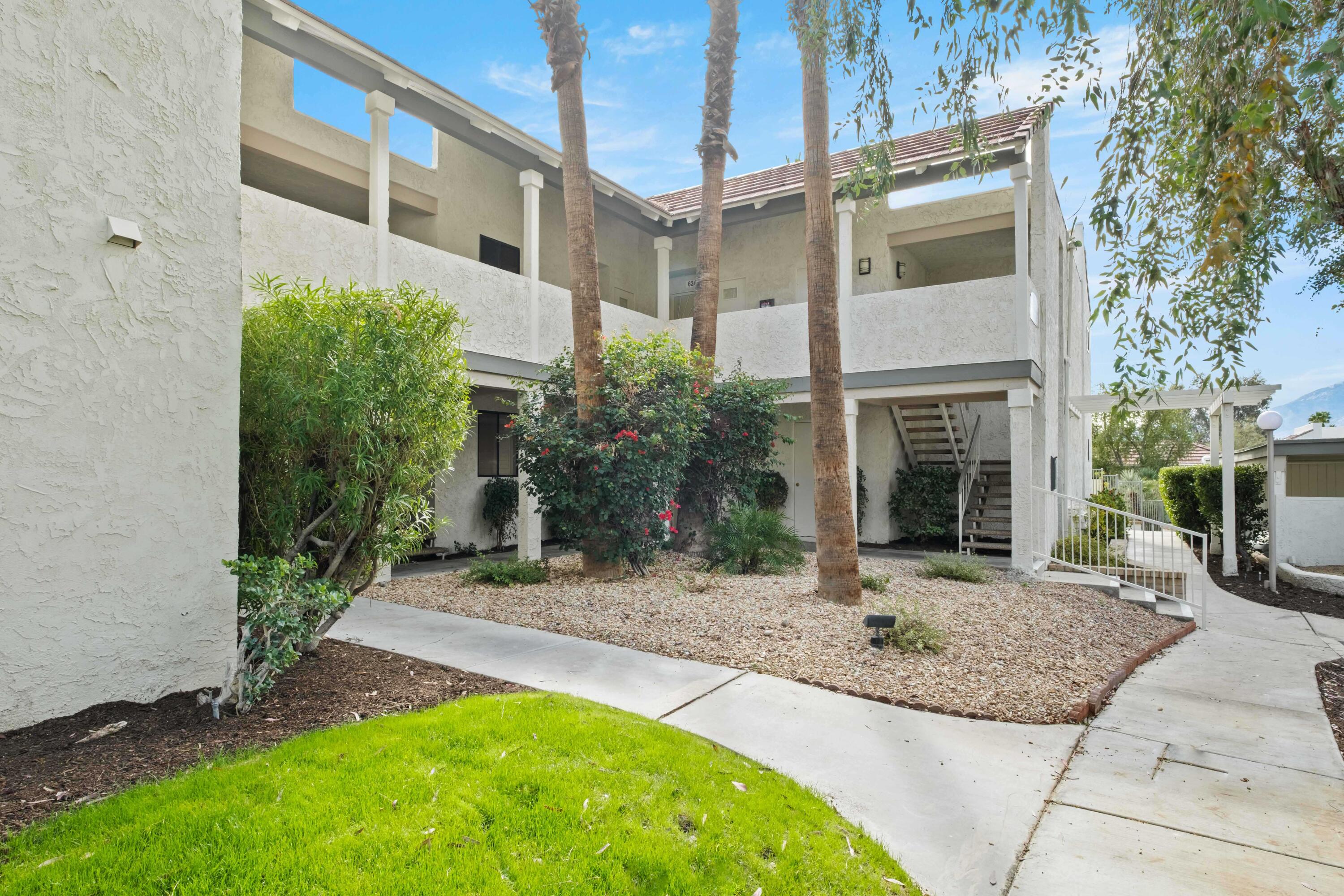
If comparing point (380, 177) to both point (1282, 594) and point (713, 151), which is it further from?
point (1282, 594)

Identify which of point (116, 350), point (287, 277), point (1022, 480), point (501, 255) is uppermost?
point (501, 255)

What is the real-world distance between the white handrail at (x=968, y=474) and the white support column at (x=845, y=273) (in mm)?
3285

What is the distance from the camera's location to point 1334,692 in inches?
228

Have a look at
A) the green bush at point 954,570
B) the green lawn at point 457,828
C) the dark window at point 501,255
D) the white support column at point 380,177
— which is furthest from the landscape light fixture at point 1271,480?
the white support column at point 380,177

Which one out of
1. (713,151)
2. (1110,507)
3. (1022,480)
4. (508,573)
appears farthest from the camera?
(1110,507)

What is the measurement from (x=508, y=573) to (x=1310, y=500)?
12.8 m

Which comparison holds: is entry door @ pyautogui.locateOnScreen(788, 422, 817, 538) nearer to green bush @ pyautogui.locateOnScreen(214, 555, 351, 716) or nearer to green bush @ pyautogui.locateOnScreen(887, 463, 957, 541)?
green bush @ pyautogui.locateOnScreen(887, 463, 957, 541)

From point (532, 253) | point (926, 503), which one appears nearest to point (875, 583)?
point (926, 503)

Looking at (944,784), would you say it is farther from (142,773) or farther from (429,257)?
(429,257)

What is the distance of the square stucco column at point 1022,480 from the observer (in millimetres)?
10430

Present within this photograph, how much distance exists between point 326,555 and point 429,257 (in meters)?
5.55

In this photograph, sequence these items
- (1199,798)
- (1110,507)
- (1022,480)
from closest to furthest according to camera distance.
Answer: (1199,798) → (1022,480) → (1110,507)

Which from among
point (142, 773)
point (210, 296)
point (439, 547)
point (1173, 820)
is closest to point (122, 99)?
point (210, 296)

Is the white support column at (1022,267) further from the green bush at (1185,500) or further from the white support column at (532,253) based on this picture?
the white support column at (532,253)
